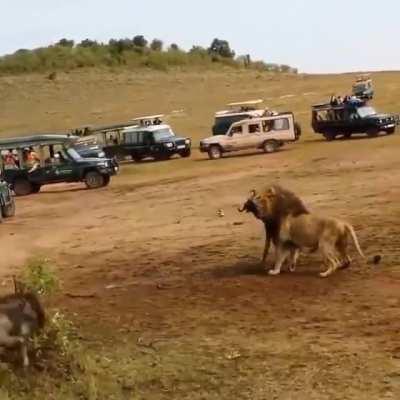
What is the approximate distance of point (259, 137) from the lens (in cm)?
3884

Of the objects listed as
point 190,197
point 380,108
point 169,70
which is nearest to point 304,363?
point 190,197

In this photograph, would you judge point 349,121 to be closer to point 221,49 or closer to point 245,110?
point 245,110

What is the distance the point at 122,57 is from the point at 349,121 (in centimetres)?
3647

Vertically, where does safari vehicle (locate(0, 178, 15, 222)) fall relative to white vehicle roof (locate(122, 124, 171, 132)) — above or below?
below

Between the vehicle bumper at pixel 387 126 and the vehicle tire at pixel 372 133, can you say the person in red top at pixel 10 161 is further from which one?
the vehicle bumper at pixel 387 126

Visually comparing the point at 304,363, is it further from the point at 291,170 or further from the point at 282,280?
the point at 291,170

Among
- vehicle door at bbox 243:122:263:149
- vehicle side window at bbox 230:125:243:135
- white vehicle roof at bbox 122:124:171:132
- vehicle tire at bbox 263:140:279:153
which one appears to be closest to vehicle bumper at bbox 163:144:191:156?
white vehicle roof at bbox 122:124:171:132

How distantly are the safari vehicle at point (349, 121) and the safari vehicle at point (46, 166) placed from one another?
1244 centimetres

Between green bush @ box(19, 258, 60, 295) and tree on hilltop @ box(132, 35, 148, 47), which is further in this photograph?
tree on hilltop @ box(132, 35, 148, 47)

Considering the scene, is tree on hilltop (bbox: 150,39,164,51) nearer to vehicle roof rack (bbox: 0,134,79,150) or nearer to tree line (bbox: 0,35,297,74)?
tree line (bbox: 0,35,297,74)

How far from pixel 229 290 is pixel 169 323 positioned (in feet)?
4.96

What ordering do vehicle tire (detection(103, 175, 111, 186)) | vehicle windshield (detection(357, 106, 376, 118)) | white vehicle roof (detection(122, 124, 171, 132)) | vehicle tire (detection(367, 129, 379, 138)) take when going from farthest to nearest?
vehicle windshield (detection(357, 106, 376, 118))
vehicle tire (detection(367, 129, 379, 138))
white vehicle roof (detection(122, 124, 171, 132))
vehicle tire (detection(103, 175, 111, 186))

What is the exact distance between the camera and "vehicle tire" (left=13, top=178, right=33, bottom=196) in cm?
3183

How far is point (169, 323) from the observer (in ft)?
34.5
